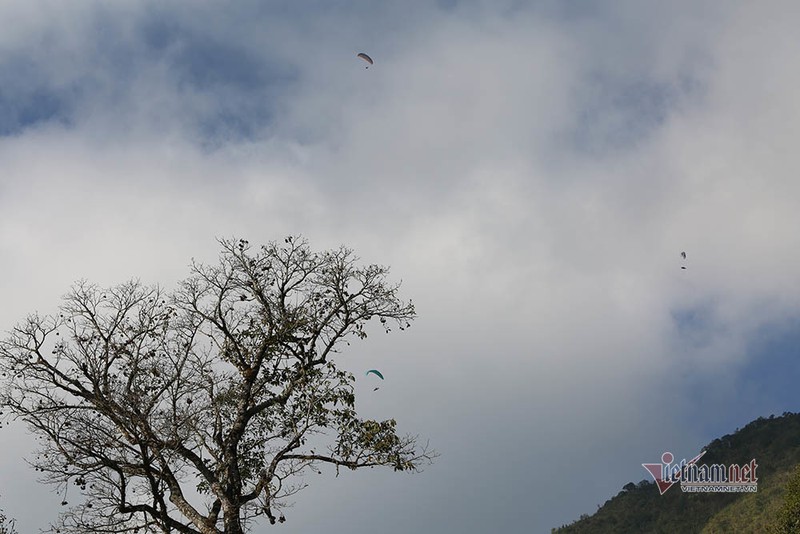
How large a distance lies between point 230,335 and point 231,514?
4891 millimetres

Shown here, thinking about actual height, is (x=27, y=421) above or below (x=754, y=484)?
below

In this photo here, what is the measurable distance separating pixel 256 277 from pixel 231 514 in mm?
6663

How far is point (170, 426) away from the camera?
18375 mm

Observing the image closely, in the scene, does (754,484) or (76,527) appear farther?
(754,484)

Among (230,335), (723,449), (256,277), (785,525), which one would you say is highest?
(723,449)

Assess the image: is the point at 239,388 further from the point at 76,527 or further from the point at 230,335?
the point at 76,527

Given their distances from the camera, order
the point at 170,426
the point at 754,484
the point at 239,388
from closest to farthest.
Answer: the point at 170,426, the point at 239,388, the point at 754,484

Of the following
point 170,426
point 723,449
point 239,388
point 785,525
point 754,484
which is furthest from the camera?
point 723,449

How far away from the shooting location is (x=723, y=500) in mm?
91938

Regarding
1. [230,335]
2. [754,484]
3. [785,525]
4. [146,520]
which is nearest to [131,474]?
[146,520]

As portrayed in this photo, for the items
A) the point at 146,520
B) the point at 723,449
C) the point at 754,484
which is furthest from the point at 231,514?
the point at 723,449

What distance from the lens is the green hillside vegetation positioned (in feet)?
246

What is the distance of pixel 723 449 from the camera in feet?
360

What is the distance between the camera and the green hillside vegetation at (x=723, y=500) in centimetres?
7512
